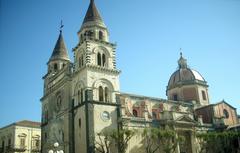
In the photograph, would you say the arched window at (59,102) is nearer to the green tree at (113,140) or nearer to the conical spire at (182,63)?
the green tree at (113,140)

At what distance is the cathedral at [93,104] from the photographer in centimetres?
3934

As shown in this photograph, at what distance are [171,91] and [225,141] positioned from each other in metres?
16.7

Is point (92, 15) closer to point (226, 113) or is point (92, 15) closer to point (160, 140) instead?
point (160, 140)

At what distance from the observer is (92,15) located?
44.4 m

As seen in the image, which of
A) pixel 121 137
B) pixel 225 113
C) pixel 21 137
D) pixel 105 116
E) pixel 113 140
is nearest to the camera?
pixel 121 137

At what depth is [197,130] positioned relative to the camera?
48.0m

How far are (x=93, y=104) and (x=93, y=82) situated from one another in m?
3.06

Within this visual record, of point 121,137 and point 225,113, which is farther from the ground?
point 225,113

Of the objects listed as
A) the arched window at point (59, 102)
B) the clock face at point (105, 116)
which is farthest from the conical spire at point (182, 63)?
the clock face at point (105, 116)

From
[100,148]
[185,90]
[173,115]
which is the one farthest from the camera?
[185,90]

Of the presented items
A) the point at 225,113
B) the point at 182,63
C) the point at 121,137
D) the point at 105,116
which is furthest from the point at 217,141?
the point at 182,63

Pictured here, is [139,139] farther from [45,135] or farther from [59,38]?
[59,38]

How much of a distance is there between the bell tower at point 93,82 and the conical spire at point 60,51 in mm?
6198

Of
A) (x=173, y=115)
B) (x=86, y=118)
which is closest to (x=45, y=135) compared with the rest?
(x=86, y=118)
